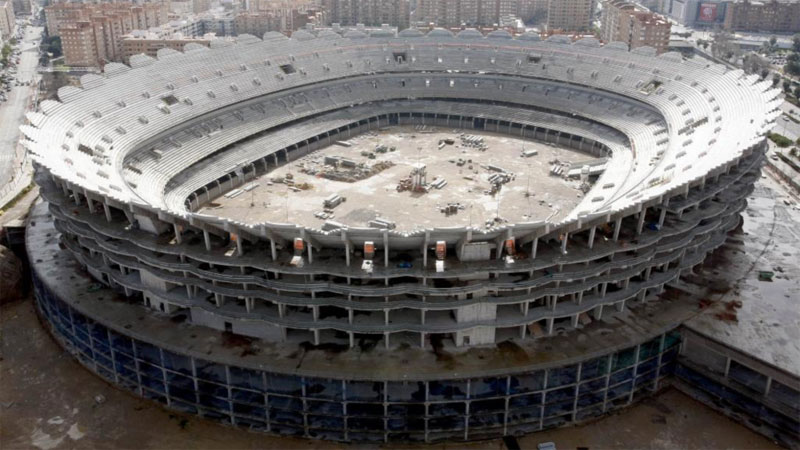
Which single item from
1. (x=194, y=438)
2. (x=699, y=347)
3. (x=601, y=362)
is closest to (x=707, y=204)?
(x=699, y=347)

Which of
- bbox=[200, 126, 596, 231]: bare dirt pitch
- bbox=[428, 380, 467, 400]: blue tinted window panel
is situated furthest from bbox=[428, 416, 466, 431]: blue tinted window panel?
bbox=[200, 126, 596, 231]: bare dirt pitch

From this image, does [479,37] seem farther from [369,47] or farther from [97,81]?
[97,81]

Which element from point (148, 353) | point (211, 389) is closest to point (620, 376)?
point (211, 389)

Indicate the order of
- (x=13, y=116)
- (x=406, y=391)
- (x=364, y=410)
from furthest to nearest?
1. (x=13, y=116)
2. (x=364, y=410)
3. (x=406, y=391)

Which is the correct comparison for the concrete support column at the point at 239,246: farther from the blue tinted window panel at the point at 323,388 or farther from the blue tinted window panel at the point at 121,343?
the blue tinted window panel at the point at 121,343

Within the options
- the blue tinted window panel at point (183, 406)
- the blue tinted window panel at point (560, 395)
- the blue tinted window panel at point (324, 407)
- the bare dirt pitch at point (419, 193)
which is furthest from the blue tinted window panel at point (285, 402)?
the bare dirt pitch at point (419, 193)

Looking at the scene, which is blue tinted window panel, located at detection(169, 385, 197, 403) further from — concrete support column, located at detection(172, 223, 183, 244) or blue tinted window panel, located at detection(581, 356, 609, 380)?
blue tinted window panel, located at detection(581, 356, 609, 380)

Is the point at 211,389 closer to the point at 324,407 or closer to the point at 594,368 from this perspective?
the point at 324,407
